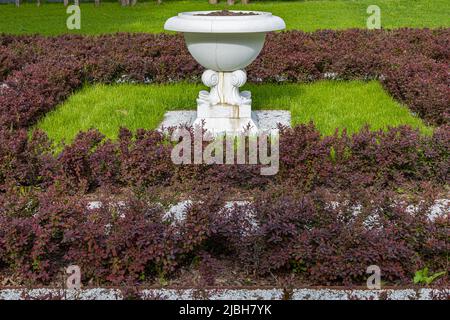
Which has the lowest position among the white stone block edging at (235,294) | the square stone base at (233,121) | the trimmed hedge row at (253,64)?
the white stone block edging at (235,294)

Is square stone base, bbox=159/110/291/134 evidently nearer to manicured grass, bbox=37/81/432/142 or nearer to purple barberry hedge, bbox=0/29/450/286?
manicured grass, bbox=37/81/432/142

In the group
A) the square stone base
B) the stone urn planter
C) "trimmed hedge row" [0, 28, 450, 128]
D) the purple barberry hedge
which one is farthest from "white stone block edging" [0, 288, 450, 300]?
"trimmed hedge row" [0, 28, 450, 128]

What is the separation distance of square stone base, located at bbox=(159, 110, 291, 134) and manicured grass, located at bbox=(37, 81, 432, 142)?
0.12m

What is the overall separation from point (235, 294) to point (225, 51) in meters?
3.57

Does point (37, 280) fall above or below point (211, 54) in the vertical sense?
below

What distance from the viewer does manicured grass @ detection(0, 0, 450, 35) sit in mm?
16469

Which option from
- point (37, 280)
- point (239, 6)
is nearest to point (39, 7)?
point (239, 6)

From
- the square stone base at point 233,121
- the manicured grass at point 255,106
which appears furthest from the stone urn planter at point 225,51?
the manicured grass at point 255,106

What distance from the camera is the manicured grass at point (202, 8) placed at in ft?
54.0

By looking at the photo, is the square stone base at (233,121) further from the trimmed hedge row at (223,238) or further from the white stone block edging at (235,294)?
the white stone block edging at (235,294)

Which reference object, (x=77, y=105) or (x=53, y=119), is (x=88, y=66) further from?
(x=53, y=119)

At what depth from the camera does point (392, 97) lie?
325 inches

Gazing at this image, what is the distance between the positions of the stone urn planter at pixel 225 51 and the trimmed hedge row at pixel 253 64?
2.00 meters
